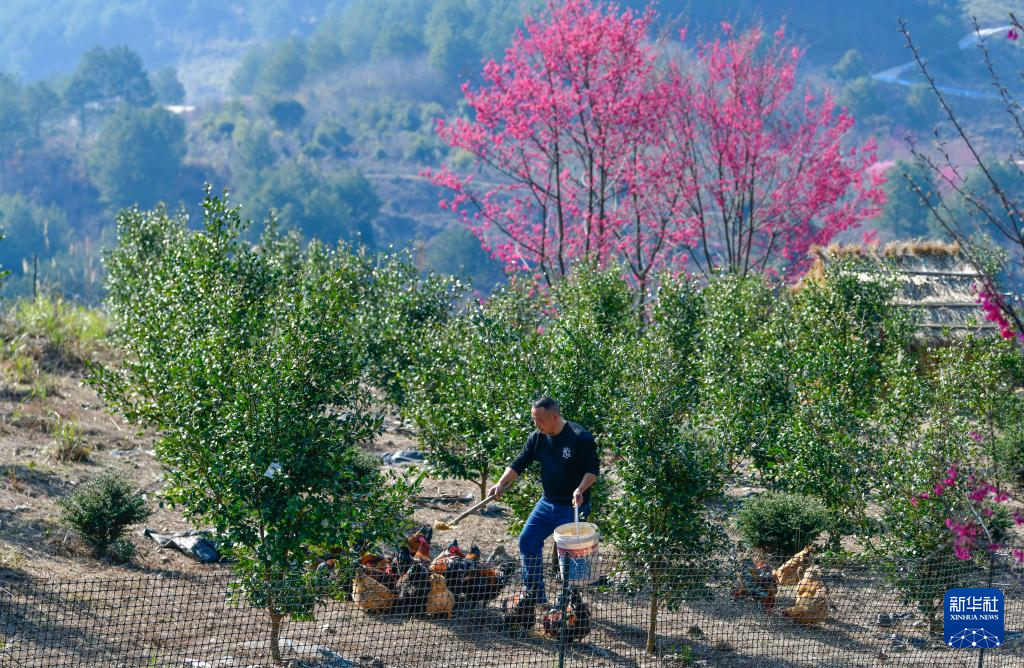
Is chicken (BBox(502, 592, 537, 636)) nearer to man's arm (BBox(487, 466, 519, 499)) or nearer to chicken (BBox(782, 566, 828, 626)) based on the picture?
man's arm (BBox(487, 466, 519, 499))

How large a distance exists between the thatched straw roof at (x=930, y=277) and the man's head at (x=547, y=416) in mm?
12814

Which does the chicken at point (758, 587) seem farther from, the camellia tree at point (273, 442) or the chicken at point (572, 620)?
the camellia tree at point (273, 442)

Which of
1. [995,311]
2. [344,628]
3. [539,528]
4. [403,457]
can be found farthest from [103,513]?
[995,311]

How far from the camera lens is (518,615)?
856 cm

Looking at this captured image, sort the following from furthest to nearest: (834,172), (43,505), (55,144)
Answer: (55,144) → (834,172) → (43,505)

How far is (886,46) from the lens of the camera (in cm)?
12056

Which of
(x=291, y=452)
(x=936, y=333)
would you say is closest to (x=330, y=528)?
(x=291, y=452)

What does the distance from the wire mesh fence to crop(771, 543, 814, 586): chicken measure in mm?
15

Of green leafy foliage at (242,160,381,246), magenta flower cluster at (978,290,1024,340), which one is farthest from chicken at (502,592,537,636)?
green leafy foliage at (242,160,381,246)

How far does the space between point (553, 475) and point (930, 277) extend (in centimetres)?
1570

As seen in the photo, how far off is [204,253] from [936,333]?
45.2ft

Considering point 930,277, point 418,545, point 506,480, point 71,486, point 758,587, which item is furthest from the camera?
Answer: point 930,277

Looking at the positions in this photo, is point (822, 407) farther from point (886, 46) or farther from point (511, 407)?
point (886, 46)

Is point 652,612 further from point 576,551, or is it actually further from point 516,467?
point 516,467
